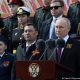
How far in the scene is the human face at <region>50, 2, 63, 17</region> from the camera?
22.3 feet

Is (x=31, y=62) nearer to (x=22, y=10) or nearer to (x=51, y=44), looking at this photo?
(x=51, y=44)

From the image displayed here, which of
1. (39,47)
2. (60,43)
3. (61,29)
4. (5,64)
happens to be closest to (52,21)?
(5,64)

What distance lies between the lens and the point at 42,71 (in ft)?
13.3

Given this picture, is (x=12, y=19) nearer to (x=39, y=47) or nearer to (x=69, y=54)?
(x=39, y=47)

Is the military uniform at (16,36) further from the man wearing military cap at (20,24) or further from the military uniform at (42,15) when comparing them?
the military uniform at (42,15)

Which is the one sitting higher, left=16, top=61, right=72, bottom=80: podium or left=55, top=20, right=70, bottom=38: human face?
left=55, top=20, right=70, bottom=38: human face

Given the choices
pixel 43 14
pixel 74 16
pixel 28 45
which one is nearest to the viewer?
pixel 28 45

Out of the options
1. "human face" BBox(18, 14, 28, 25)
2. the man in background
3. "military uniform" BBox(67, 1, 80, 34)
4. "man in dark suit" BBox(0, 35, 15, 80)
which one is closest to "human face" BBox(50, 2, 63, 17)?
"military uniform" BBox(67, 1, 80, 34)

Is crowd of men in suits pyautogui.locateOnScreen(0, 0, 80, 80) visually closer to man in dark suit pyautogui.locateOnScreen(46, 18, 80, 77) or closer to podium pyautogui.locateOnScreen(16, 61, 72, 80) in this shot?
man in dark suit pyautogui.locateOnScreen(46, 18, 80, 77)

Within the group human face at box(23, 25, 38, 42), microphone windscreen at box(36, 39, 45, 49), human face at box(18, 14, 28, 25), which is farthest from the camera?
human face at box(18, 14, 28, 25)

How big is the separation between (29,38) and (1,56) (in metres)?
0.55

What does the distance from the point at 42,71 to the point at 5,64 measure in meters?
2.12

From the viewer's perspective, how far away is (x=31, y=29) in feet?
20.0

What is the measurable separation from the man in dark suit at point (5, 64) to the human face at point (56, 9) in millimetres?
1088
